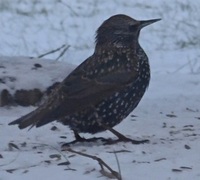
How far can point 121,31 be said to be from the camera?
6.26 meters

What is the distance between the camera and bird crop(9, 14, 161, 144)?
590cm

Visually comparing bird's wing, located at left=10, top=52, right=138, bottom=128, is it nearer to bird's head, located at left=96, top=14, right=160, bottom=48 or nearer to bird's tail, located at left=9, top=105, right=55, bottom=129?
bird's tail, located at left=9, top=105, right=55, bottom=129

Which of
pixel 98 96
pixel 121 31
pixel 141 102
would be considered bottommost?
pixel 141 102

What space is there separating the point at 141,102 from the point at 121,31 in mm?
1502

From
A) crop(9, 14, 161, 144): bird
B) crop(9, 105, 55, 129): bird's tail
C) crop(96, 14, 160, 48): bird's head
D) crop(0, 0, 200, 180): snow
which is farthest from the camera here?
crop(96, 14, 160, 48): bird's head

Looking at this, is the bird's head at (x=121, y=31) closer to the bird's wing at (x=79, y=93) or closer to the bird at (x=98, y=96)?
the bird at (x=98, y=96)

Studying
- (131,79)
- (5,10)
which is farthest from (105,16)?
(131,79)

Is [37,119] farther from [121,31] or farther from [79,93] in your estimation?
[121,31]

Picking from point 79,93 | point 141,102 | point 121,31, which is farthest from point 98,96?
point 141,102

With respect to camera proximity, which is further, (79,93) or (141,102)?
(141,102)

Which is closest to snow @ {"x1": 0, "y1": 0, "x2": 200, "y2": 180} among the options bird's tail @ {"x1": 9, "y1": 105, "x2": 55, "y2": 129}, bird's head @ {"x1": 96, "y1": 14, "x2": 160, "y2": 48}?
bird's tail @ {"x1": 9, "y1": 105, "x2": 55, "y2": 129}

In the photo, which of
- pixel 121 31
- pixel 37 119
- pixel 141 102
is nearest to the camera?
pixel 37 119

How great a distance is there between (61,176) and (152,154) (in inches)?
25.8

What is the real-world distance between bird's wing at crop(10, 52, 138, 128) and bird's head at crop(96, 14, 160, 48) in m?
0.22
